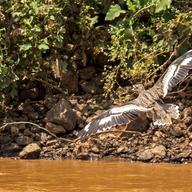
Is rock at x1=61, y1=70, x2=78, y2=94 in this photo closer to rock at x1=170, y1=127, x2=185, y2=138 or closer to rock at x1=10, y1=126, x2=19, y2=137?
rock at x1=10, y1=126, x2=19, y2=137

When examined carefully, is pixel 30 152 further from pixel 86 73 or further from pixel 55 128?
pixel 86 73

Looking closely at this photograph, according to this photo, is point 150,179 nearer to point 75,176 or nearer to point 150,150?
point 75,176

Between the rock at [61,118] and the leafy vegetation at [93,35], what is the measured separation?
0.61 meters

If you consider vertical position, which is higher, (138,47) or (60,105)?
(138,47)

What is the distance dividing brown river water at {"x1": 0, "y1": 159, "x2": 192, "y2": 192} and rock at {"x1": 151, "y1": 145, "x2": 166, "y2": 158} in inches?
11.1

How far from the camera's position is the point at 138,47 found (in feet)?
23.2

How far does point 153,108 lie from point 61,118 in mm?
1839

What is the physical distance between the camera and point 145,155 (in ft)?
20.1

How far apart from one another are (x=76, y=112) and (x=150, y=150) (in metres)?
1.39

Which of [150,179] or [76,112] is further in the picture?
[76,112]

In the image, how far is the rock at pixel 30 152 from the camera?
6.45m

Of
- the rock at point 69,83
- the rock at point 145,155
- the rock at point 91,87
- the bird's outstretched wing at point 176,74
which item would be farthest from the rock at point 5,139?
the bird's outstretched wing at point 176,74

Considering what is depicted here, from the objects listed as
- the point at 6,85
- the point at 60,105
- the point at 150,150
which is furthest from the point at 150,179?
the point at 6,85

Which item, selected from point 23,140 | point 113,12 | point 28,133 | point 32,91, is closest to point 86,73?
point 32,91
